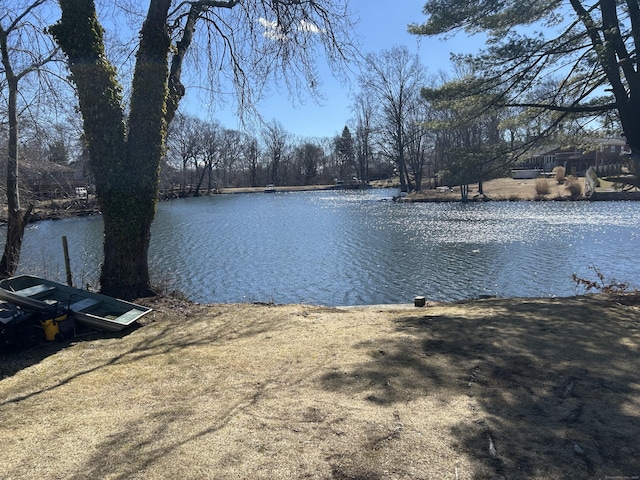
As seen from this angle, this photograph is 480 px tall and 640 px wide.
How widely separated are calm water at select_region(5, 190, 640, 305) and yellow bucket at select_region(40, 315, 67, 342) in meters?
5.16

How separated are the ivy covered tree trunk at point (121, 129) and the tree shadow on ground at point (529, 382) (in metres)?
4.39

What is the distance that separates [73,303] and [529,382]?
5.55 meters

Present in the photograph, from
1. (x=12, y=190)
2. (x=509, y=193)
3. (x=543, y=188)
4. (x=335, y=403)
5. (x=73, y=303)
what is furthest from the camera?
(x=509, y=193)

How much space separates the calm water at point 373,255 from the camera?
1252 centimetres

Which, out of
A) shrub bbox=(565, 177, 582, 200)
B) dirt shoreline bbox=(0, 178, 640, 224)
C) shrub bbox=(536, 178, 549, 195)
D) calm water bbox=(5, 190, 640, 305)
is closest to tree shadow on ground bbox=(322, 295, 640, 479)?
calm water bbox=(5, 190, 640, 305)

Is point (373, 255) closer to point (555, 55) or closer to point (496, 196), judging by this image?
point (555, 55)

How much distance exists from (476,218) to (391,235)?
8.95 m

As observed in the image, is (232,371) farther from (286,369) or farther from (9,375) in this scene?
(9,375)

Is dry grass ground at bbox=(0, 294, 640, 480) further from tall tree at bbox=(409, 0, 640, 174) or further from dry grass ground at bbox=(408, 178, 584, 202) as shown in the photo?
dry grass ground at bbox=(408, 178, 584, 202)

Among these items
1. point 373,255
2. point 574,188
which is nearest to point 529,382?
point 373,255

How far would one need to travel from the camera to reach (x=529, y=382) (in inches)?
141

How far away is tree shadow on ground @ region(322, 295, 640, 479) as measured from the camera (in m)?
2.51

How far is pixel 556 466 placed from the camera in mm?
2400

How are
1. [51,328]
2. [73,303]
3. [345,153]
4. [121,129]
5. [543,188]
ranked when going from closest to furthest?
[51,328]
[73,303]
[121,129]
[543,188]
[345,153]
